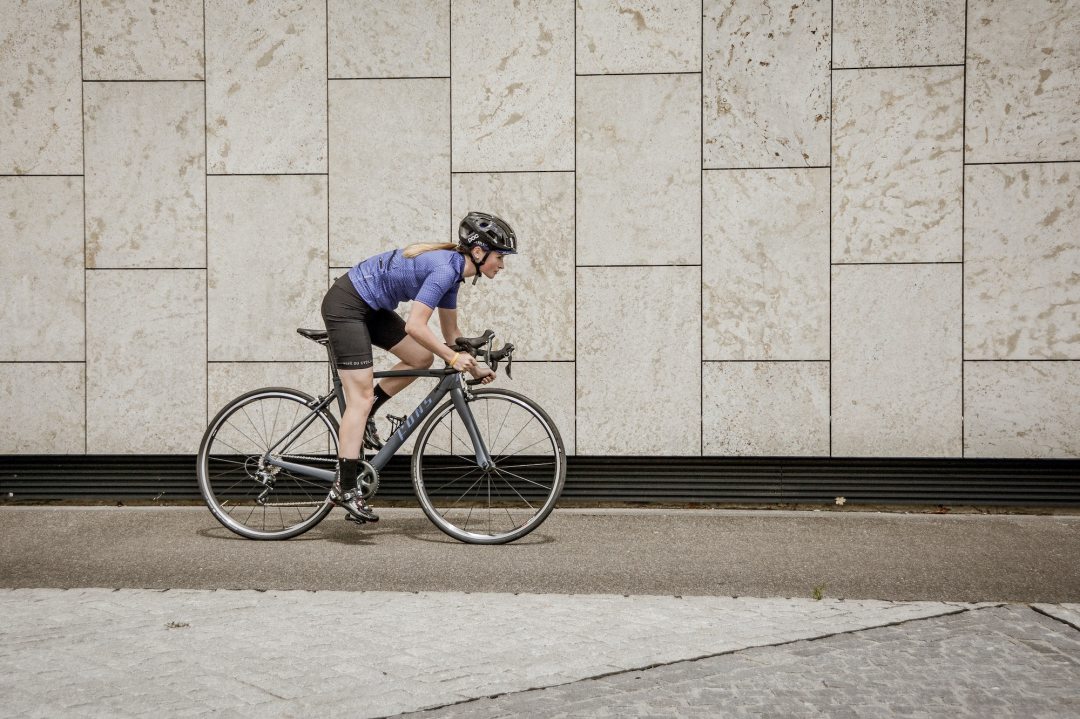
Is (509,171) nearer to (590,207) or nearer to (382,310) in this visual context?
(590,207)

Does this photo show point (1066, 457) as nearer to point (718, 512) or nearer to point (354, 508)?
point (718, 512)

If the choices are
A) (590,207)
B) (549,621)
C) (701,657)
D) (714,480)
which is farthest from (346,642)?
(590,207)

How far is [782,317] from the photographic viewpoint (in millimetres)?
7500

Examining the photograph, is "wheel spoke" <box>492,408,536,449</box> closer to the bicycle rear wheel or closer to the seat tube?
the seat tube

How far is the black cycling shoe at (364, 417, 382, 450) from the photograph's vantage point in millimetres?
6305

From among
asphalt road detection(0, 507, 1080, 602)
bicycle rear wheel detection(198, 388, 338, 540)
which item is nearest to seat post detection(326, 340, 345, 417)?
bicycle rear wheel detection(198, 388, 338, 540)

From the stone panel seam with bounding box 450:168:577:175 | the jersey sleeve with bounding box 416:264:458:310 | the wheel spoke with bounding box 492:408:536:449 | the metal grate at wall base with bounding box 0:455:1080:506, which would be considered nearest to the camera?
the jersey sleeve with bounding box 416:264:458:310

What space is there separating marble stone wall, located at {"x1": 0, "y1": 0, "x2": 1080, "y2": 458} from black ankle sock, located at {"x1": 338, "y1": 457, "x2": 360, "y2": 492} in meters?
1.52

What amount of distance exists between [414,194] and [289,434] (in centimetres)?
205

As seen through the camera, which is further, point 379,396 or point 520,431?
point 379,396

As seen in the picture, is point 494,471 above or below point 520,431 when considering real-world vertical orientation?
below

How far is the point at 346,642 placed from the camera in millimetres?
4223

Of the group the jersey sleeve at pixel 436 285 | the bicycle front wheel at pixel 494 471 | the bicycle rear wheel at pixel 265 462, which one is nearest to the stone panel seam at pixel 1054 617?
the bicycle front wheel at pixel 494 471

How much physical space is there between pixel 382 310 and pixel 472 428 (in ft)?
2.81
